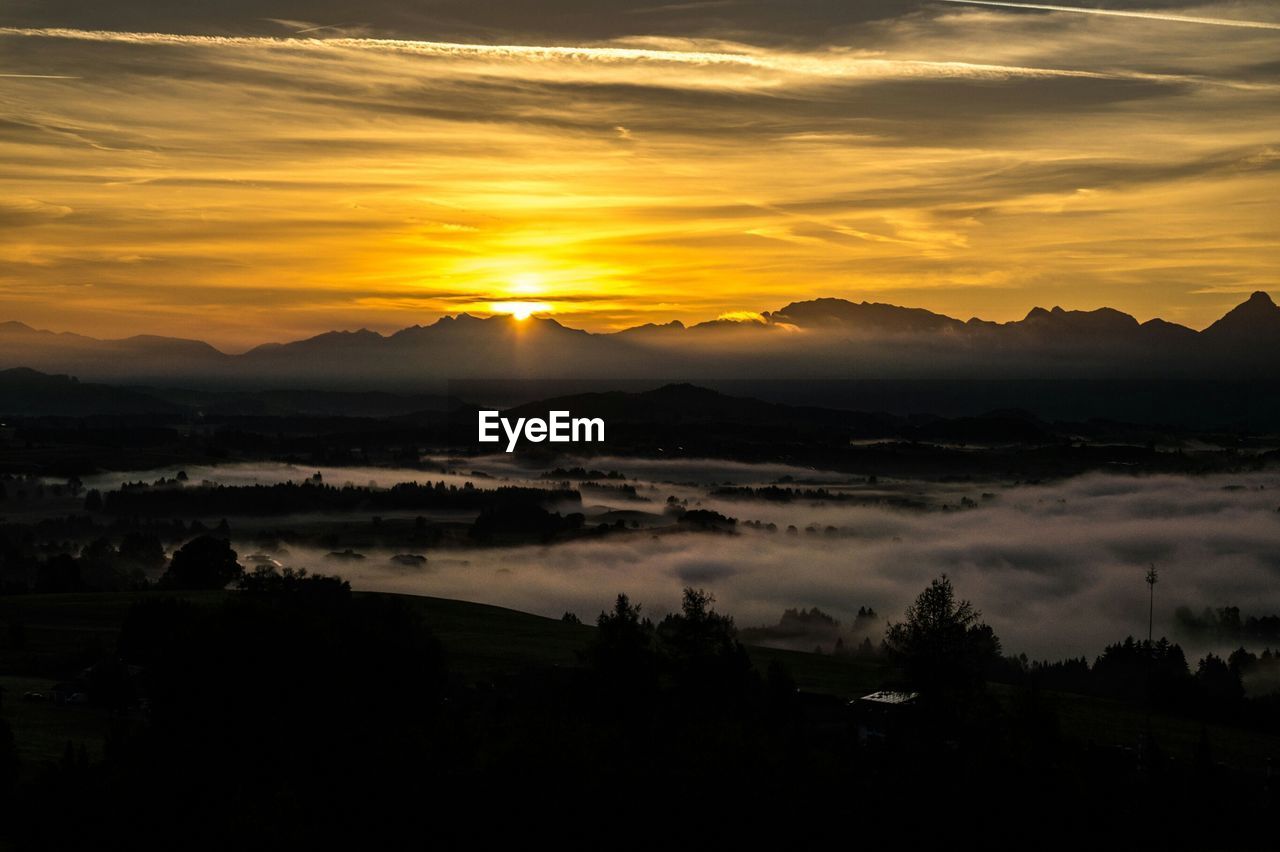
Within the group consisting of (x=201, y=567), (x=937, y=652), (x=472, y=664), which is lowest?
(x=472, y=664)

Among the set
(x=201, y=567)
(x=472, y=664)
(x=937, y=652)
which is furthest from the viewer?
(x=201, y=567)

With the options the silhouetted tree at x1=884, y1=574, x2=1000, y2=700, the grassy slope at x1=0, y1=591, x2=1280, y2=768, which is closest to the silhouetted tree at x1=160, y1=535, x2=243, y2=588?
the grassy slope at x1=0, y1=591, x2=1280, y2=768

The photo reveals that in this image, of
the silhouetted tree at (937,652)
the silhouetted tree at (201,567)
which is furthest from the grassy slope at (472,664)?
the silhouetted tree at (201,567)

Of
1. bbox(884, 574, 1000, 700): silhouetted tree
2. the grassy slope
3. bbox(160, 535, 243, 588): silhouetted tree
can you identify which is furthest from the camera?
bbox(160, 535, 243, 588): silhouetted tree

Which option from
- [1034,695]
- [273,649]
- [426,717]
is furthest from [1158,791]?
[273,649]

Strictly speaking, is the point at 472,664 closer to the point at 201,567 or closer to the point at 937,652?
the point at 937,652

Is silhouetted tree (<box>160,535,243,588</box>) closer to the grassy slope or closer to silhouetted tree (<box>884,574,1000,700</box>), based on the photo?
the grassy slope

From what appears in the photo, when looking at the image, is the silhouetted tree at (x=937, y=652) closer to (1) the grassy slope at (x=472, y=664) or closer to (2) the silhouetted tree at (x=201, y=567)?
(1) the grassy slope at (x=472, y=664)

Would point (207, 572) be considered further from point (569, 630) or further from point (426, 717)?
point (426, 717)

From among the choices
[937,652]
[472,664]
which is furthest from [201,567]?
[937,652]
